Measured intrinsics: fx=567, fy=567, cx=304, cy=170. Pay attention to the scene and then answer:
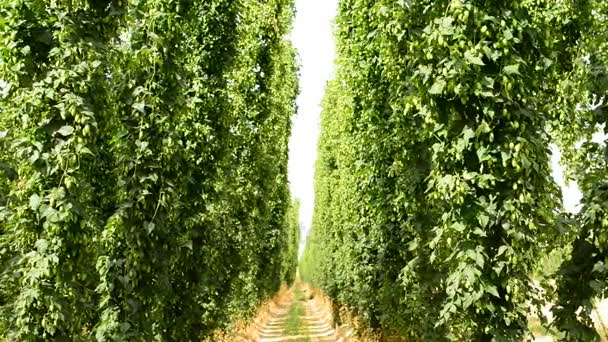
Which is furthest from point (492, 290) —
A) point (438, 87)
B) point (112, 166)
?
point (112, 166)

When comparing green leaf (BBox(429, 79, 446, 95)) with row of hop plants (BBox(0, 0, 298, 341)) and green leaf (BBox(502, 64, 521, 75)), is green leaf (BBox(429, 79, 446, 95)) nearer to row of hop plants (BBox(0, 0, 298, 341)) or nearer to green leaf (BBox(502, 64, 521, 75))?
green leaf (BBox(502, 64, 521, 75))

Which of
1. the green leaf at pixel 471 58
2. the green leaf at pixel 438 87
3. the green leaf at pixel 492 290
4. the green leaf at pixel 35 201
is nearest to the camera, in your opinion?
the green leaf at pixel 35 201

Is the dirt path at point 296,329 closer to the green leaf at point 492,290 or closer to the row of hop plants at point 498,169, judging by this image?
the row of hop plants at point 498,169

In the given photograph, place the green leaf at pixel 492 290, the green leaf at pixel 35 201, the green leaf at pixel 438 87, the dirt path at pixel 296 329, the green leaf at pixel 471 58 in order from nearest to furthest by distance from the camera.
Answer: the green leaf at pixel 35 201 → the green leaf at pixel 492 290 → the green leaf at pixel 471 58 → the green leaf at pixel 438 87 → the dirt path at pixel 296 329

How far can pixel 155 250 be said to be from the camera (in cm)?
682

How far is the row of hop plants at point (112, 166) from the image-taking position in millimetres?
5125

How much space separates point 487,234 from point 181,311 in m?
5.23

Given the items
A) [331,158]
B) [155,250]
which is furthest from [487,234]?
[331,158]

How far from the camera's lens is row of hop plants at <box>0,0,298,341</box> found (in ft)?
16.8

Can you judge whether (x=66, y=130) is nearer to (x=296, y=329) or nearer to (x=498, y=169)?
(x=498, y=169)

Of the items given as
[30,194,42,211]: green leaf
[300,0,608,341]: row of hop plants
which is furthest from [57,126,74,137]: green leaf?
[300,0,608,341]: row of hop plants

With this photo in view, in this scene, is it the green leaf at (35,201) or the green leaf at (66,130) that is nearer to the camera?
the green leaf at (35,201)

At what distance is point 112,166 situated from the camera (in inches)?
314

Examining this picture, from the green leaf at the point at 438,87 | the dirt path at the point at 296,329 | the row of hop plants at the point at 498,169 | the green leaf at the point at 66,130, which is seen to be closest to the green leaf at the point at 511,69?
the row of hop plants at the point at 498,169
